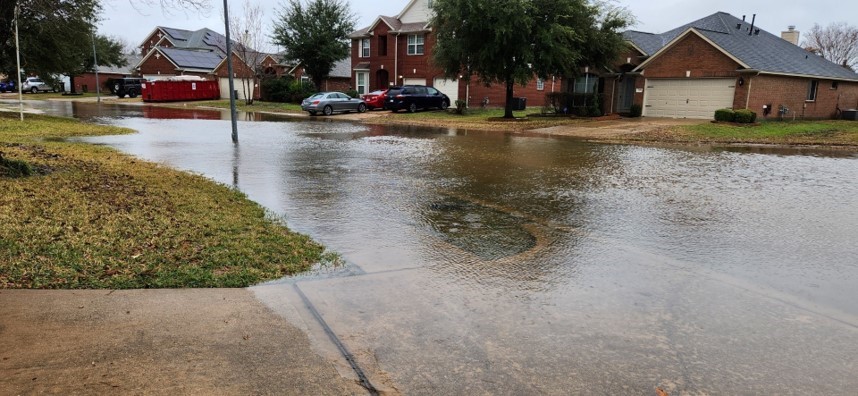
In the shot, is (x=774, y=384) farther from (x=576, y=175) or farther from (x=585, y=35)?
(x=585, y=35)

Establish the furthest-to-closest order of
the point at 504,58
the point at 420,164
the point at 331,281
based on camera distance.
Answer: the point at 504,58
the point at 420,164
the point at 331,281

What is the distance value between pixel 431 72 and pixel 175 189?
35.2 meters

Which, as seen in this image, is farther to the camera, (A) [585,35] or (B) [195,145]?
(A) [585,35]

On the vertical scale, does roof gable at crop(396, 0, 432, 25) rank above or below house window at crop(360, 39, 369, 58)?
above

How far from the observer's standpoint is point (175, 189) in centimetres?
884

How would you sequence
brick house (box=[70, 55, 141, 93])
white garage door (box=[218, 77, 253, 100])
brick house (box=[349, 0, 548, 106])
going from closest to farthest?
1. brick house (box=[349, 0, 548, 106])
2. white garage door (box=[218, 77, 253, 100])
3. brick house (box=[70, 55, 141, 93])

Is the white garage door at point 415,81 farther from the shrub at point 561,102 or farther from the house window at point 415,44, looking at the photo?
the shrub at point 561,102

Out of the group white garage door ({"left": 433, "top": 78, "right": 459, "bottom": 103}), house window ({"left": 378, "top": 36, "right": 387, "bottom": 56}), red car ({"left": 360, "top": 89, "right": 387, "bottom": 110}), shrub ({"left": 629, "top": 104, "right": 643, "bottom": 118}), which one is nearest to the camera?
shrub ({"left": 629, "top": 104, "right": 643, "bottom": 118})

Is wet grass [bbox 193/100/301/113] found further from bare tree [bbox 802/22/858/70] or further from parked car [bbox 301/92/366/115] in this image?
bare tree [bbox 802/22/858/70]

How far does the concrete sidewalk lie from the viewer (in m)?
3.27

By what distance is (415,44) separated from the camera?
1716 inches

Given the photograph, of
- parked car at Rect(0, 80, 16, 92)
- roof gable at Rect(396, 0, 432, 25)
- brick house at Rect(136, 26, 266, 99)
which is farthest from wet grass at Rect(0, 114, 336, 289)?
parked car at Rect(0, 80, 16, 92)

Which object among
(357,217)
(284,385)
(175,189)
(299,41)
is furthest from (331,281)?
(299,41)

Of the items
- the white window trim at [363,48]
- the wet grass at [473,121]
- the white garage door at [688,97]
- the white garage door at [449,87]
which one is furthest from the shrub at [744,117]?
the white window trim at [363,48]
